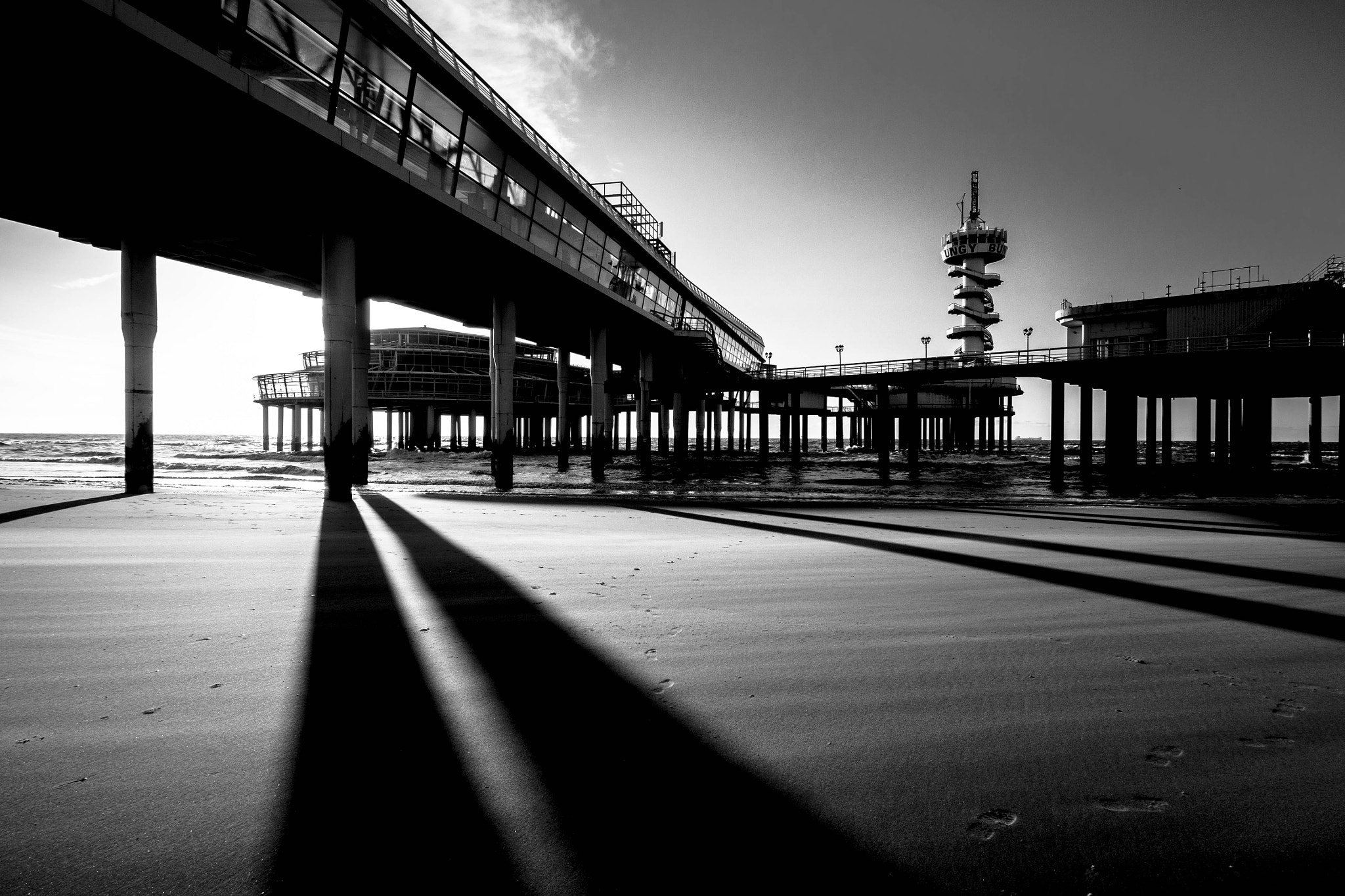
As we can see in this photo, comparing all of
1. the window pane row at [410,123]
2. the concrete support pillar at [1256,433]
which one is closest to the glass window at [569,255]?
the window pane row at [410,123]

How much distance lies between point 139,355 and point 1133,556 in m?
19.4

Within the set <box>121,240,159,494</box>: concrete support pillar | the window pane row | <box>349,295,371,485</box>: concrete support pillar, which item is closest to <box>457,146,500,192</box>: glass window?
the window pane row

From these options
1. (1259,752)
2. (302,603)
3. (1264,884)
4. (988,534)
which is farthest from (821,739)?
(988,534)

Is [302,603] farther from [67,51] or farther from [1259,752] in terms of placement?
[67,51]

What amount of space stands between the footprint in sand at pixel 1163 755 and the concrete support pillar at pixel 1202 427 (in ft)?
142

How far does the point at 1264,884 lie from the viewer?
5.60 feet

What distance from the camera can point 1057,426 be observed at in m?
27.8

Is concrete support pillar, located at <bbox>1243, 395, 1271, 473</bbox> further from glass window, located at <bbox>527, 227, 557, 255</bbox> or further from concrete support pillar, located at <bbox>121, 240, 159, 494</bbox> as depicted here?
concrete support pillar, located at <bbox>121, 240, 159, 494</bbox>

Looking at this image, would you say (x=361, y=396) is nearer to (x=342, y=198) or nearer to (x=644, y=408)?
(x=342, y=198)

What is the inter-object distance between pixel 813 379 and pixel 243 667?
3875cm

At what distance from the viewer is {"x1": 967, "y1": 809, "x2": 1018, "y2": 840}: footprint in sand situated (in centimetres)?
193

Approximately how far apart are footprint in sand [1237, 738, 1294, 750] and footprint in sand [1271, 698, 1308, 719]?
14.4 inches

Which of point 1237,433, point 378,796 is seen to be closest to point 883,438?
point 1237,433

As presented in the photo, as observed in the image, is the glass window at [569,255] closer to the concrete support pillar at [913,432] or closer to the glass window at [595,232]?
the glass window at [595,232]
